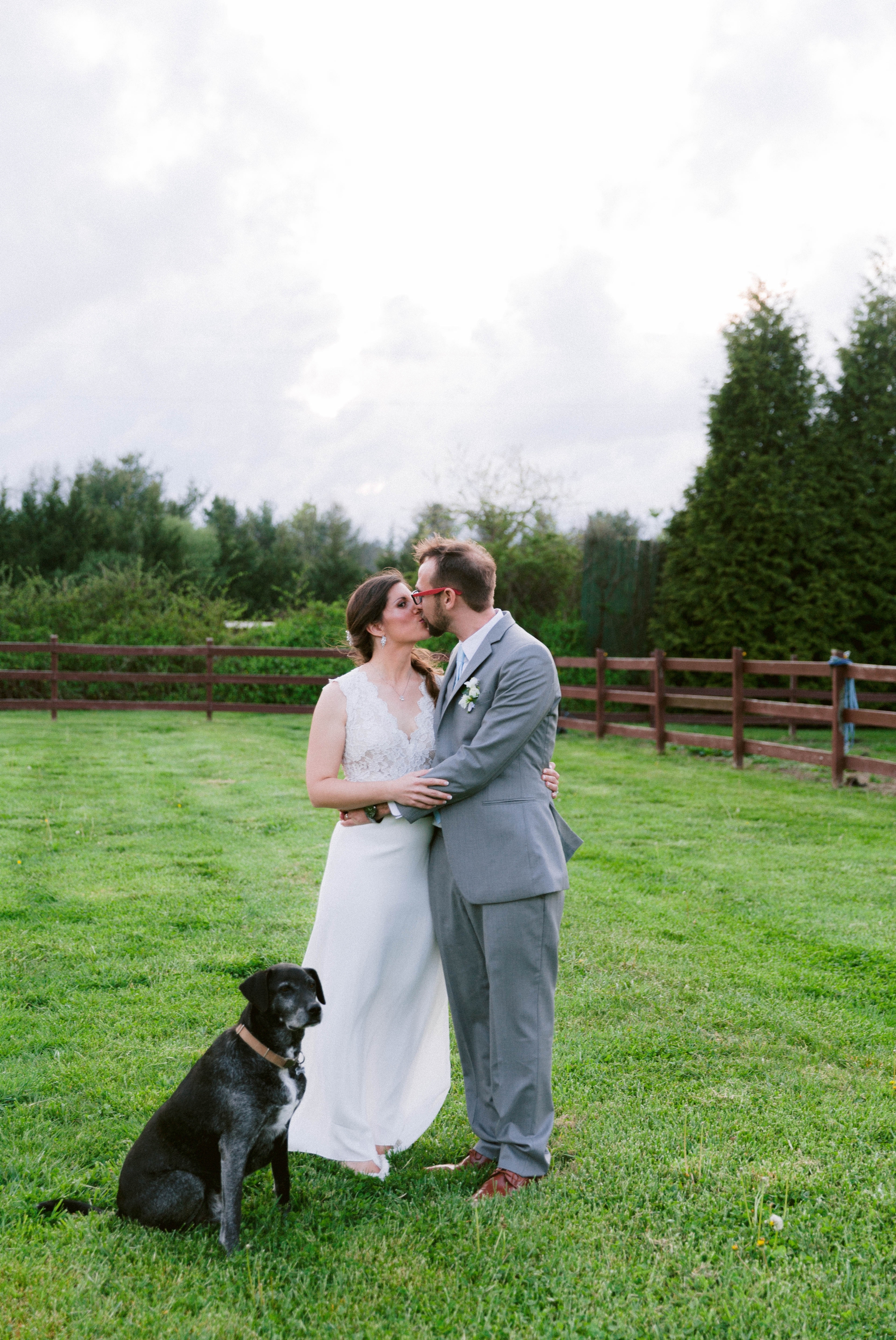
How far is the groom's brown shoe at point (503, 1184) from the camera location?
2.80m

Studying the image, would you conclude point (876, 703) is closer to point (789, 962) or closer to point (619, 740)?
point (619, 740)

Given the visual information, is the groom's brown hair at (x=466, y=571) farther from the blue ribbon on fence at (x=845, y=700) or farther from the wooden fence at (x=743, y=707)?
the blue ribbon on fence at (x=845, y=700)

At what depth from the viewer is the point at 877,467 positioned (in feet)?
56.3

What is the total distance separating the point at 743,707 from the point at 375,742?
30.3 ft

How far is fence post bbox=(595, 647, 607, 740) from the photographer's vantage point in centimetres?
1431

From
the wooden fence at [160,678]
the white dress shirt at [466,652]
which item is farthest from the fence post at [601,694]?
the white dress shirt at [466,652]

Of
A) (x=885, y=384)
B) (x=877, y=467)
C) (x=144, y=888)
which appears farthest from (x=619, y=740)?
(x=144, y=888)

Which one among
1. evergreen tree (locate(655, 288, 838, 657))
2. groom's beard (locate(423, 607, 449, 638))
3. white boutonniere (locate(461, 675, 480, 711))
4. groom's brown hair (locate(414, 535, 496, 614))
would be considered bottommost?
white boutonniere (locate(461, 675, 480, 711))

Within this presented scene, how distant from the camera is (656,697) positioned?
13.0 m

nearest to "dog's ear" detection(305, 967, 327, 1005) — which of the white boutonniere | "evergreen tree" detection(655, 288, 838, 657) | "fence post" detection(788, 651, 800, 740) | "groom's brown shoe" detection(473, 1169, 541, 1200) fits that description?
"groom's brown shoe" detection(473, 1169, 541, 1200)

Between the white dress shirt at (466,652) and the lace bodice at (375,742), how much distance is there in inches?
6.8

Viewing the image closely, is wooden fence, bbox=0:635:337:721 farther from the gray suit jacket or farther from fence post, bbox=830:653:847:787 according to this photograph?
the gray suit jacket

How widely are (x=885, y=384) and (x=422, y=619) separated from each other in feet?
54.7

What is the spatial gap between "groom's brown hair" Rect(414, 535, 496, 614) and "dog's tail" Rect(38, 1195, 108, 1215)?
6.31ft
